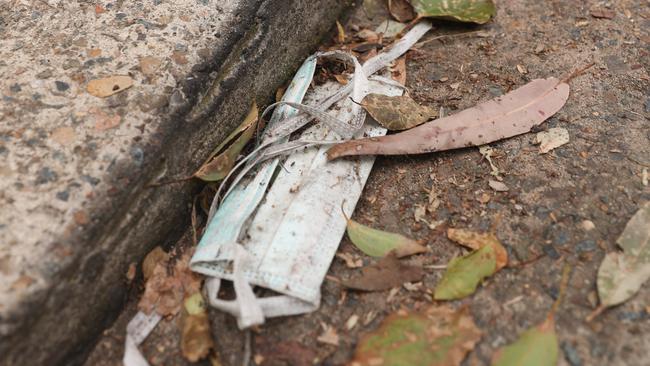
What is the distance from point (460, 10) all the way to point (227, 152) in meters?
0.98

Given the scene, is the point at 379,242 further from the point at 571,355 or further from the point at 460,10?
the point at 460,10

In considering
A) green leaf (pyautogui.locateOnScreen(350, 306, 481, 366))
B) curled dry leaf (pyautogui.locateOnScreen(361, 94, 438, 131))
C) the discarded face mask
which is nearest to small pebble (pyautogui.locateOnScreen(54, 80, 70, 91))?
the discarded face mask

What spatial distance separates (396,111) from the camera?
1661 mm

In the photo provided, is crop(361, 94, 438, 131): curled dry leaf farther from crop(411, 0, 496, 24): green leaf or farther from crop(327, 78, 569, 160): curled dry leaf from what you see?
crop(411, 0, 496, 24): green leaf

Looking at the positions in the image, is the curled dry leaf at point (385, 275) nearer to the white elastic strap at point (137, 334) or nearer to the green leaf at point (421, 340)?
the green leaf at point (421, 340)

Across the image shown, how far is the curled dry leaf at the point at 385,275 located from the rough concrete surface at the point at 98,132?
1.66 ft

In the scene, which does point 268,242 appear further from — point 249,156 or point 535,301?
point 535,301

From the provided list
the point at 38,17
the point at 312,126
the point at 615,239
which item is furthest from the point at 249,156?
the point at 615,239

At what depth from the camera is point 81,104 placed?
4.79ft

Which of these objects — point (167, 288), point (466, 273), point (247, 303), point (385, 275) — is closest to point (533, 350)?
point (466, 273)

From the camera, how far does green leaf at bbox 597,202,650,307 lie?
1297 mm

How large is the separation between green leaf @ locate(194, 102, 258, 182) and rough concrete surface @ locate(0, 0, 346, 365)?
3cm

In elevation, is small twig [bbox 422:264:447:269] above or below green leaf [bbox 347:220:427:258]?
below

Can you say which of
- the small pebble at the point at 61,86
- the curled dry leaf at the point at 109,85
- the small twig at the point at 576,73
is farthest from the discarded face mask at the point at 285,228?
the small twig at the point at 576,73
